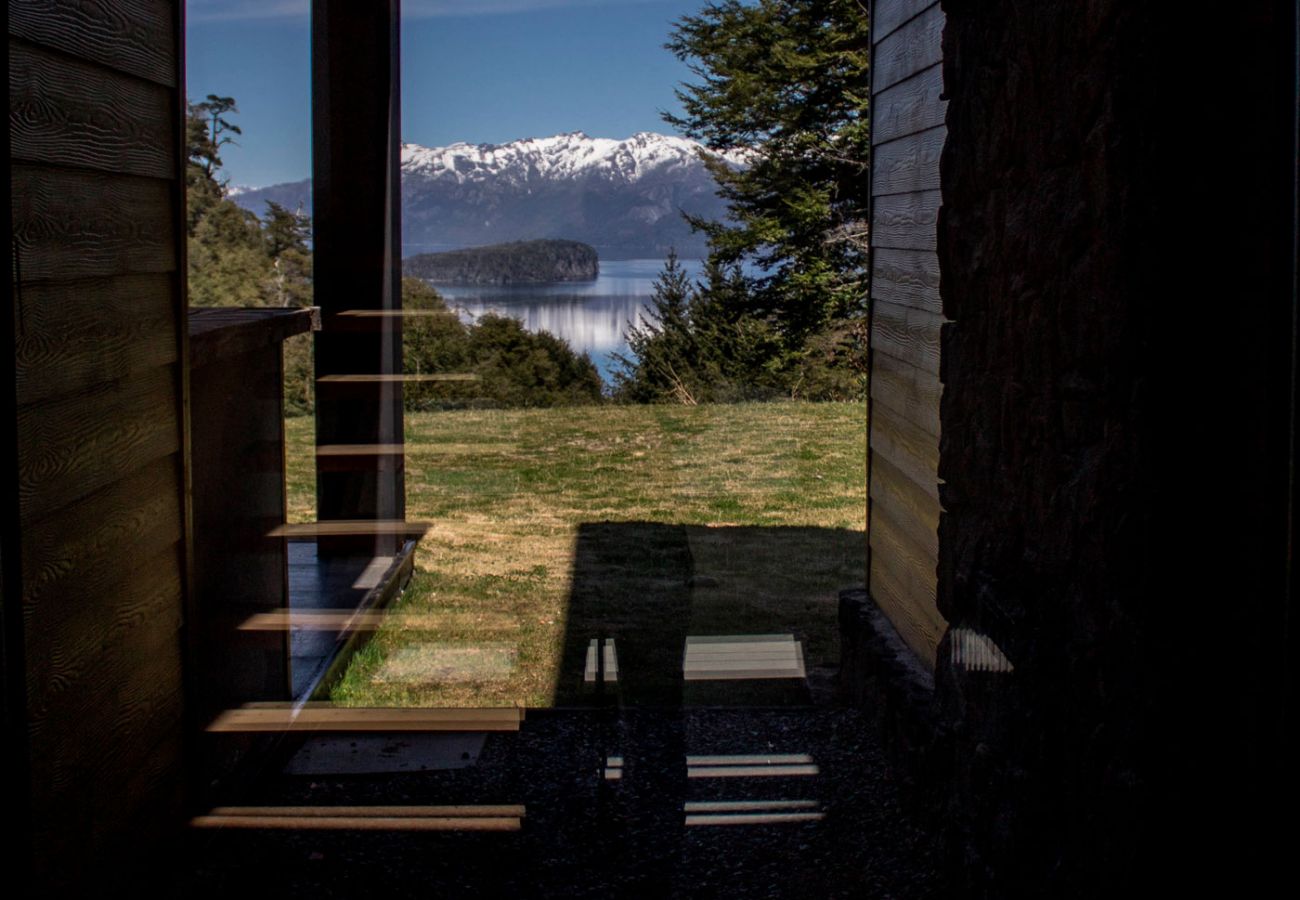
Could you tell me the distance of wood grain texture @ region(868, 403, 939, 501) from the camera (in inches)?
95.9

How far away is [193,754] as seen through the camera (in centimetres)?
197

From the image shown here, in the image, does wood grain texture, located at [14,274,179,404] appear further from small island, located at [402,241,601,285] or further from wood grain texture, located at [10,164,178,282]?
small island, located at [402,241,601,285]

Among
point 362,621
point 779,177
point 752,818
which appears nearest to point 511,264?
point 779,177

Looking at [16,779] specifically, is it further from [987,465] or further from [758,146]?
[758,146]

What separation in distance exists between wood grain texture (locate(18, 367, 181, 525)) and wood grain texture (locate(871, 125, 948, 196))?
4.90 feet

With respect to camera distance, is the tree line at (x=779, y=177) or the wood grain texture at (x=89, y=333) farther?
the tree line at (x=779, y=177)

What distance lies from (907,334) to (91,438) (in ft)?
5.71

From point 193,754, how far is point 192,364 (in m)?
0.65

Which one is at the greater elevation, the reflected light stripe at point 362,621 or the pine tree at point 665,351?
the pine tree at point 665,351

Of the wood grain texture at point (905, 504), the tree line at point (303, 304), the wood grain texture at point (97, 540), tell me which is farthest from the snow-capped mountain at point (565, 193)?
the wood grain texture at point (97, 540)

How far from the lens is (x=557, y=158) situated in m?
4.91

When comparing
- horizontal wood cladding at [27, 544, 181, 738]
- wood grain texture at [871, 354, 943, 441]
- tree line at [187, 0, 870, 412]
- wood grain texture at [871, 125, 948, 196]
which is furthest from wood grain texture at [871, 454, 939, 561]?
tree line at [187, 0, 870, 412]

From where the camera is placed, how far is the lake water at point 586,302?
523 cm

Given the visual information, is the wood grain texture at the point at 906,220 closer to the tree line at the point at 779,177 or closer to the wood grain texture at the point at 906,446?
the wood grain texture at the point at 906,446
